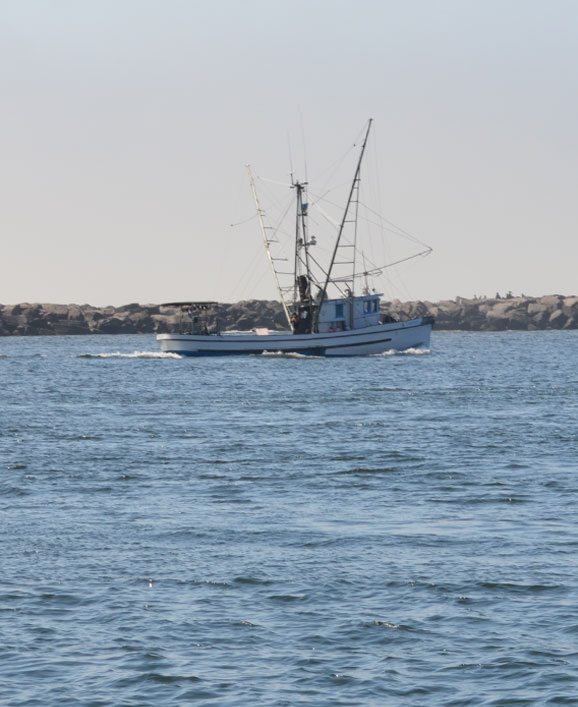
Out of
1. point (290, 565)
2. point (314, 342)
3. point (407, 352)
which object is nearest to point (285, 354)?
point (314, 342)

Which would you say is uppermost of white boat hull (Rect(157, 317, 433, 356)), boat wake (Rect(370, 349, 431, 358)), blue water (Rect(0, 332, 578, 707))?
white boat hull (Rect(157, 317, 433, 356))

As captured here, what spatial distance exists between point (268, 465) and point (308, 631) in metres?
19.7

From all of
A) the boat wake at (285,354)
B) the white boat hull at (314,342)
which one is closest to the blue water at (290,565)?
the white boat hull at (314,342)

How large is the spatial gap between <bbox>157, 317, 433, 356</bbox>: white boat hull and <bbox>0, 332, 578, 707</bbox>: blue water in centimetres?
5739

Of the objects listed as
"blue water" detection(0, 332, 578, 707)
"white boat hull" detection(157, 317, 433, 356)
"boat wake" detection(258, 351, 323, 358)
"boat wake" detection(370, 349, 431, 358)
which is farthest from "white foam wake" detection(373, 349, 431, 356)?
"blue water" detection(0, 332, 578, 707)

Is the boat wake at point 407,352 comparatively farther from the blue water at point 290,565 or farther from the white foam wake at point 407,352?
the blue water at point 290,565

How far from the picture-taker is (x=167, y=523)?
27891mm

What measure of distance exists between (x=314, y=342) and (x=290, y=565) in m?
85.6

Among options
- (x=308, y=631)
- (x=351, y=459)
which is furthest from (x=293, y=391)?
(x=308, y=631)

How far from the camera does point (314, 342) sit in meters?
109

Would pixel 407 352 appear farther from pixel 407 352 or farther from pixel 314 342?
pixel 314 342

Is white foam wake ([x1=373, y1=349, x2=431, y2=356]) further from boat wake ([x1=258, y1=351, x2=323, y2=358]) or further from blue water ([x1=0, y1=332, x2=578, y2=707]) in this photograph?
blue water ([x1=0, y1=332, x2=578, y2=707])

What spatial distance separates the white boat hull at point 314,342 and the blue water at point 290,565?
57.4m

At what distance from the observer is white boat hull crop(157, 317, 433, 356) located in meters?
109
